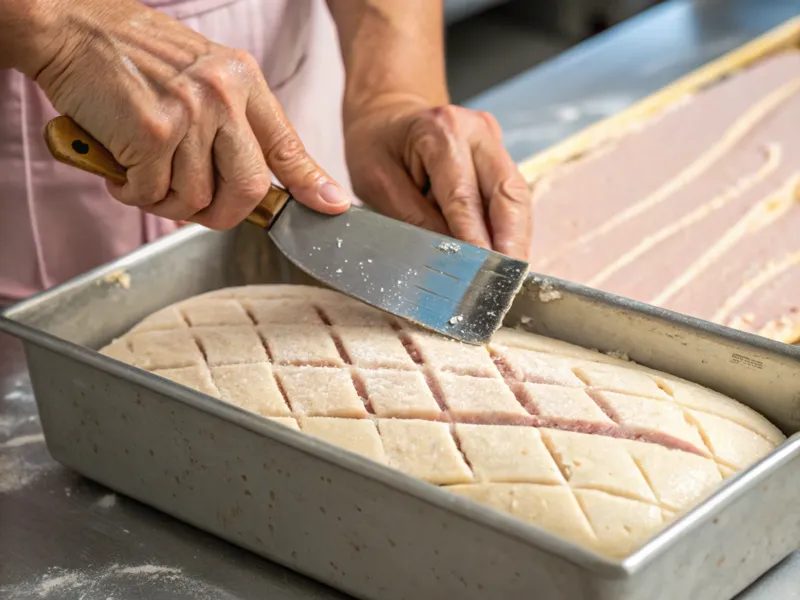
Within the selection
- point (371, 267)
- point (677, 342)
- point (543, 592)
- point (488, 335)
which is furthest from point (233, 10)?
point (543, 592)

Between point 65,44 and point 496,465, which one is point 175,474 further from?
point 65,44

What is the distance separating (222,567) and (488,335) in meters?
0.49

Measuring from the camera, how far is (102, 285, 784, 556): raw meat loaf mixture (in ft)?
4.23

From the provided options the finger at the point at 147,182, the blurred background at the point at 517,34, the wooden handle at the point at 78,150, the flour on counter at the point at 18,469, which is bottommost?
the blurred background at the point at 517,34

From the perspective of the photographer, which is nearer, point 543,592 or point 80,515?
point 543,592

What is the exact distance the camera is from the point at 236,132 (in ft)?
5.03

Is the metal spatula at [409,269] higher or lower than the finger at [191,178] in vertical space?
lower

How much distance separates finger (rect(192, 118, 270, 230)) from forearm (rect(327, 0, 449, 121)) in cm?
58

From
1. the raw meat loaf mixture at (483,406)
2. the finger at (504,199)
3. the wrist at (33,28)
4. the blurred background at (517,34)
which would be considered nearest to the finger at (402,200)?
the finger at (504,199)

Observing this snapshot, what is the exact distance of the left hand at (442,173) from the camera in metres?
1.81

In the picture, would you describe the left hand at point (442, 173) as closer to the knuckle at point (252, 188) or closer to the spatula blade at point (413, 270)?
the spatula blade at point (413, 270)

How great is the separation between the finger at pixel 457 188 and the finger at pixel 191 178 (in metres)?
0.43

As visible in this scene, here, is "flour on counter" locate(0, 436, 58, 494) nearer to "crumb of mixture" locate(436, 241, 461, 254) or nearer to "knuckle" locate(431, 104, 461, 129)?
"crumb of mixture" locate(436, 241, 461, 254)

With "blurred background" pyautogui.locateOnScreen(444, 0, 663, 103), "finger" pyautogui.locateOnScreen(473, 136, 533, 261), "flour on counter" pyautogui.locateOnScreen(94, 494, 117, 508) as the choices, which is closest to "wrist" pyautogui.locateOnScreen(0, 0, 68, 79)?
"flour on counter" pyautogui.locateOnScreen(94, 494, 117, 508)
